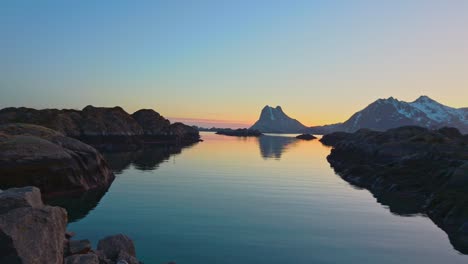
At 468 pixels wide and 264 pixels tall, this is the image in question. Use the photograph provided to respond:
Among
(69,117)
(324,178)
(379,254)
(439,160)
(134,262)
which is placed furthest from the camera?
(69,117)

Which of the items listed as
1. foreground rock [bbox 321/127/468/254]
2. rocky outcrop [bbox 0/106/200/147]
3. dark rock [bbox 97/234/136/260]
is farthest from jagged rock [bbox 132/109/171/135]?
dark rock [bbox 97/234/136/260]

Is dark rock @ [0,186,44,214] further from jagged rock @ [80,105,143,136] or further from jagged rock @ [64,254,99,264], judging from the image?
jagged rock @ [80,105,143,136]

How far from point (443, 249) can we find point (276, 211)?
1328cm

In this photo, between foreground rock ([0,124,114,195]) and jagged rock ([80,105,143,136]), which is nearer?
foreground rock ([0,124,114,195])

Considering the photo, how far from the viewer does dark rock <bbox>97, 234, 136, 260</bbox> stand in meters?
17.7

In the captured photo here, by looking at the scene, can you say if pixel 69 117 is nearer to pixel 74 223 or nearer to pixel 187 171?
pixel 187 171

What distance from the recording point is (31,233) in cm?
1245

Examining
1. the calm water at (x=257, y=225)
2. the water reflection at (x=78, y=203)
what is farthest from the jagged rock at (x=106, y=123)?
the water reflection at (x=78, y=203)

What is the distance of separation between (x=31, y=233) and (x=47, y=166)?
88.7 ft

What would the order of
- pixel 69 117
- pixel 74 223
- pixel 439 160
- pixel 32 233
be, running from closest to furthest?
pixel 32 233 < pixel 74 223 < pixel 439 160 < pixel 69 117

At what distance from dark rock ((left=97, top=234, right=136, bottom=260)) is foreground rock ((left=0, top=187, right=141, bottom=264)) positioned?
1411 mm

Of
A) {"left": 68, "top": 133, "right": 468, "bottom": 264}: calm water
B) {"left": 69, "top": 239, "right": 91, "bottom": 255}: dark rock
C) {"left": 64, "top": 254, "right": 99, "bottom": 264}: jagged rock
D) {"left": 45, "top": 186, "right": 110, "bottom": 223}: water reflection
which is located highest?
{"left": 64, "top": 254, "right": 99, "bottom": 264}: jagged rock

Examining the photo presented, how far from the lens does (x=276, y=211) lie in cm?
3356

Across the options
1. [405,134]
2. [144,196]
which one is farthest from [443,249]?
[405,134]
